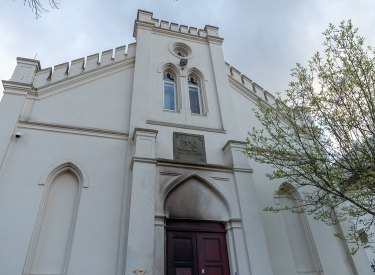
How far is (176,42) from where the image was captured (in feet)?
42.3

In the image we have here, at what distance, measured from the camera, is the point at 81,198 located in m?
7.59

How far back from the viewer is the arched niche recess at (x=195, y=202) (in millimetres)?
7875

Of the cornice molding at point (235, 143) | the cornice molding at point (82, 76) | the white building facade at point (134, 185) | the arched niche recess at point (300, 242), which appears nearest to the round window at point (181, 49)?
the white building facade at point (134, 185)

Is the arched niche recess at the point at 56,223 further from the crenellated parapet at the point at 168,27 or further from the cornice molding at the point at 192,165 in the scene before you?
the crenellated parapet at the point at 168,27

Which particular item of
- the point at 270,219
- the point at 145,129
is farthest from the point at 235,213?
the point at 145,129

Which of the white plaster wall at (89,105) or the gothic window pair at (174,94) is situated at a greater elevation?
the gothic window pair at (174,94)

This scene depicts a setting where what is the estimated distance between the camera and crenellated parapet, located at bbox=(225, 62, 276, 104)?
12.7 metres

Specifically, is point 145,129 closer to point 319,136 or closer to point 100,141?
point 100,141

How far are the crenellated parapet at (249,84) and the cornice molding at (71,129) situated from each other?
20.7 feet

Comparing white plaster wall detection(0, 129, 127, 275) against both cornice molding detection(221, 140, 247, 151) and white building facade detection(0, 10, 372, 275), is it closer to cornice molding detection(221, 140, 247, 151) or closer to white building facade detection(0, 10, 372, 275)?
white building facade detection(0, 10, 372, 275)

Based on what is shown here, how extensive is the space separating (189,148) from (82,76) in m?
4.85

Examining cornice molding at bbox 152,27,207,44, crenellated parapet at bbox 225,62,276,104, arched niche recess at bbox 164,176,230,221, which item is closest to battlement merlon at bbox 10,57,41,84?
cornice molding at bbox 152,27,207,44

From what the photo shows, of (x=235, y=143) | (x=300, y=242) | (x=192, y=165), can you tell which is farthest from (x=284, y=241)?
(x=192, y=165)

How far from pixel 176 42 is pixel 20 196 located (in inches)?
362
